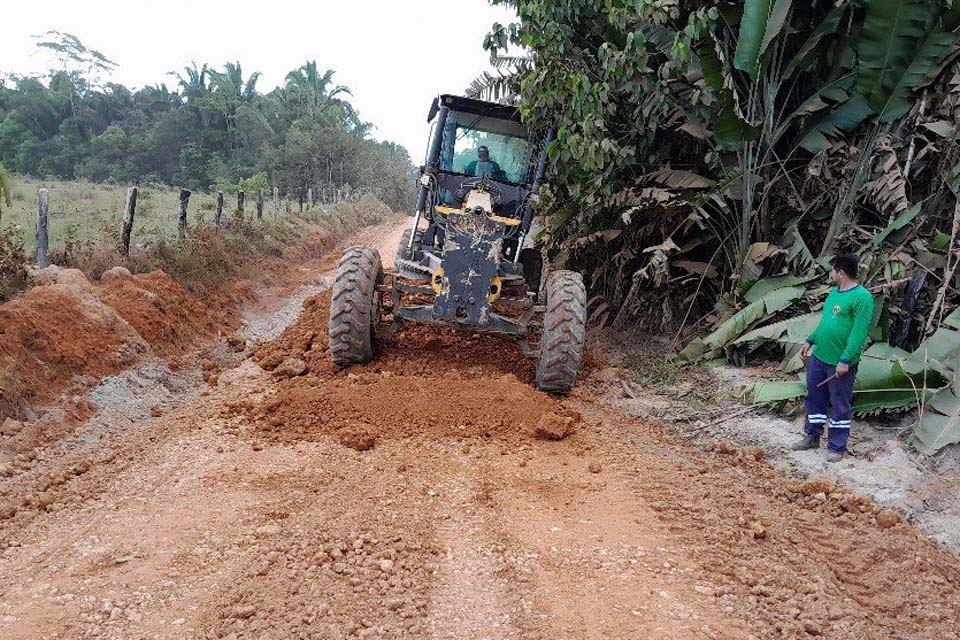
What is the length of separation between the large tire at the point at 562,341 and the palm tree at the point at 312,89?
3907 cm

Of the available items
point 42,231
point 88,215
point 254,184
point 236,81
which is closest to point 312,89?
point 236,81

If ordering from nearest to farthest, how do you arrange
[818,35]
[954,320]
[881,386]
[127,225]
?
1. [881,386]
2. [954,320]
3. [818,35]
4. [127,225]

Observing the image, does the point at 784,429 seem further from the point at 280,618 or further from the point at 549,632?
the point at 280,618

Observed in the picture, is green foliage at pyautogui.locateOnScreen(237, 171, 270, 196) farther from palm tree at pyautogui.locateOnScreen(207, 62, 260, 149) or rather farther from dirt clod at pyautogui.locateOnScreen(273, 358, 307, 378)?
dirt clod at pyautogui.locateOnScreen(273, 358, 307, 378)

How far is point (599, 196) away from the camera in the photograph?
8.34 meters

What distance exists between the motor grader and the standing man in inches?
79.9

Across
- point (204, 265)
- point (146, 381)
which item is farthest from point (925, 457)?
point (204, 265)

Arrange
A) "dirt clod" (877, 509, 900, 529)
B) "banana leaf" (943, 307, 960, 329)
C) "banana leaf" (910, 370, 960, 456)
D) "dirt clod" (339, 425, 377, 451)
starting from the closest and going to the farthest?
"dirt clod" (877, 509, 900, 529), "banana leaf" (910, 370, 960, 456), "dirt clod" (339, 425, 377, 451), "banana leaf" (943, 307, 960, 329)

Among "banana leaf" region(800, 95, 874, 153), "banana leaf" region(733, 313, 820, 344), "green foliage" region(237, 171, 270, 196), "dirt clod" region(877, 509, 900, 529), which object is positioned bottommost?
"dirt clod" region(877, 509, 900, 529)

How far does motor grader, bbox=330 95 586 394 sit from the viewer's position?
6.34 metres

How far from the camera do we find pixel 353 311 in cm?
633

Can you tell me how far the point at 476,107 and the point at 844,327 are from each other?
15.2 ft

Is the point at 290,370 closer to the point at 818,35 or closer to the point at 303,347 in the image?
the point at 303,347

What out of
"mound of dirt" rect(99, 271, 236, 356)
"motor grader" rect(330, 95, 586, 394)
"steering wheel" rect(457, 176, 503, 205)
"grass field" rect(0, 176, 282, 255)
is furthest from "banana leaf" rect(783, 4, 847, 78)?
"grass field" rect(0, 176, 282, 255)
